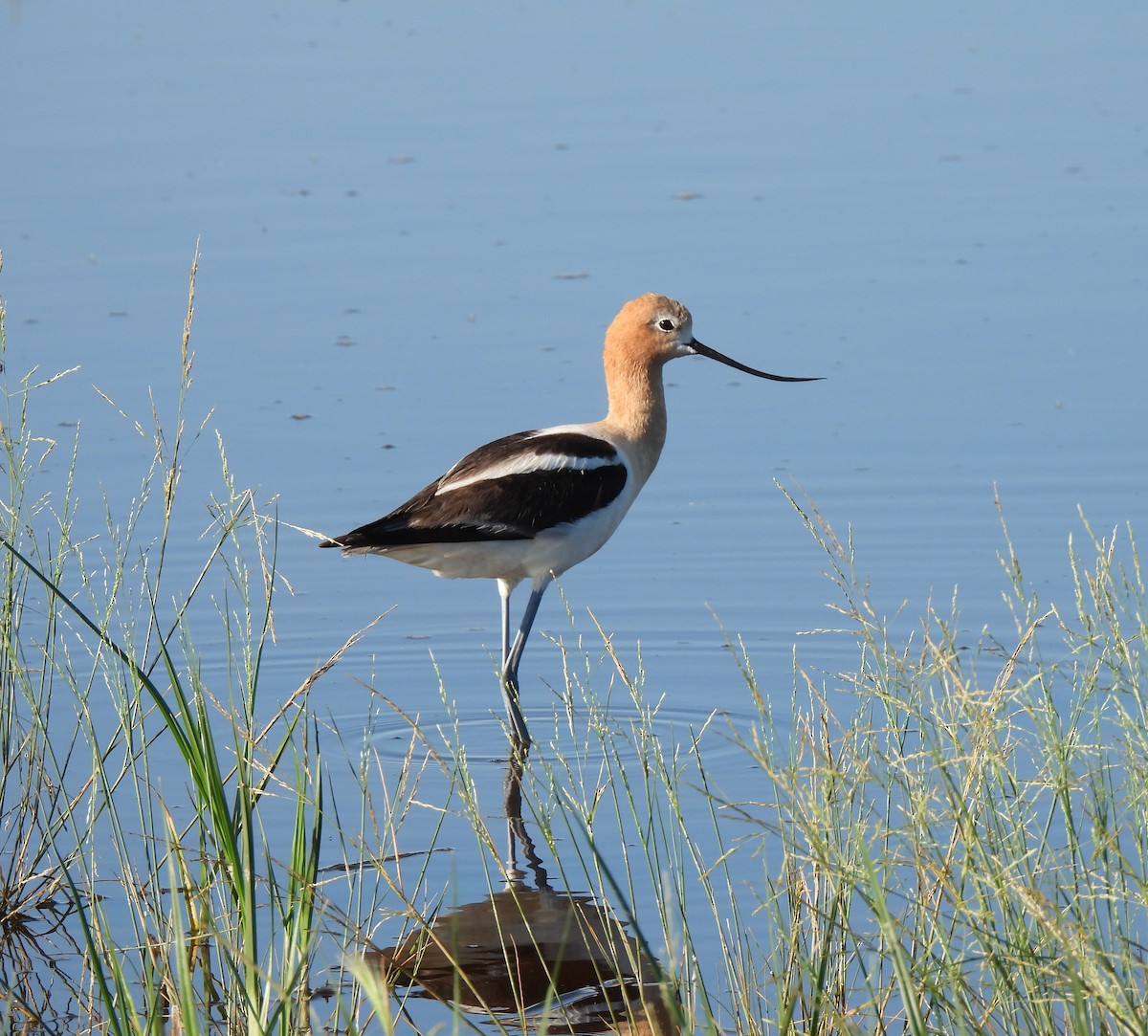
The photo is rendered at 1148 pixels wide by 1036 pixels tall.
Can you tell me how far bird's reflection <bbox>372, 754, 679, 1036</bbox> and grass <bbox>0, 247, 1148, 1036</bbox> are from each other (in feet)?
0.05

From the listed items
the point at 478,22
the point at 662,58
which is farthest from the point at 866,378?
the point at 478,22

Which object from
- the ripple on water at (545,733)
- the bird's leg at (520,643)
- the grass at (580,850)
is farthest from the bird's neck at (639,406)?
the ripple on water at (545,733)

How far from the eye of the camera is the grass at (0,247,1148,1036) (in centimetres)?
319

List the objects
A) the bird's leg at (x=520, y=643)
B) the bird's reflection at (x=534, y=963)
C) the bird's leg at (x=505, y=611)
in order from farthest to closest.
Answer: the bird's leg at (x=505, y=611), the bird's leg at (x=520, y=643), the bird's reflection at (x=534, y=963)

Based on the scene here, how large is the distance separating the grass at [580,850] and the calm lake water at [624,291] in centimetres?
29

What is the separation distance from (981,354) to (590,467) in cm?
321

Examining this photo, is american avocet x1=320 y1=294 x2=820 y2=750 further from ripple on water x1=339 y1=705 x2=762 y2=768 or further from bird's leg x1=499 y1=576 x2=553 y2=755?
ripple on water x1=339 y1=705 x2=762 y2=768

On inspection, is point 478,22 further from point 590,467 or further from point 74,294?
point 590,467

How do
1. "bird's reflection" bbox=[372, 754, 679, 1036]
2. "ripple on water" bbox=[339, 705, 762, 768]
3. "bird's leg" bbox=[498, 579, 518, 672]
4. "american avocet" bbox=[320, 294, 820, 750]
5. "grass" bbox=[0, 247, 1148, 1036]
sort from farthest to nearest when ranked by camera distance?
"bird's leg" bbox=[498, 579, 518, 672] → "american avocet" bbox=[320, 294, 820, 750] → "ripple on water" bbox=[339, 705, 762, 768] → "bird's reflection" bbox=[372, 754, 679, 1036] → "grass" bbox=[0, 247, 1148, 1036]

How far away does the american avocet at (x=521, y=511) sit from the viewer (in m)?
6.38

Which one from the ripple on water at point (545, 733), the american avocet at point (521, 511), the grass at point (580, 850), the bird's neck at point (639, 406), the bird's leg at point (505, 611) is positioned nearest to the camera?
the grass at point (580, 850)

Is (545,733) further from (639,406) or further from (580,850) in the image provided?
(580,850)

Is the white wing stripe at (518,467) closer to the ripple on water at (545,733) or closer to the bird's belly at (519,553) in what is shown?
the bird's belly at (519,553)

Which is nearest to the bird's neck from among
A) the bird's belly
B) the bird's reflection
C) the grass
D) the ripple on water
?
the bird's belly
